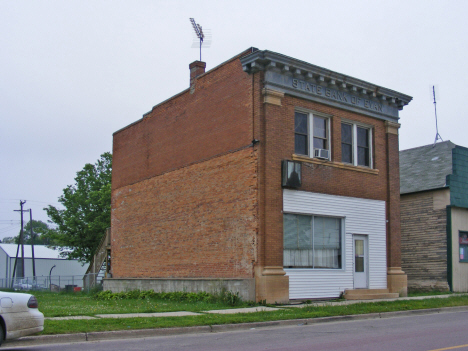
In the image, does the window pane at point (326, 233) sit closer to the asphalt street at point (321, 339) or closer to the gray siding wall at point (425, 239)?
the gray siding wall at point (425, 239)

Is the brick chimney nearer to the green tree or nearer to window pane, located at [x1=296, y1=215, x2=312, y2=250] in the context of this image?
window pane, located at [x1=296, y1=215, x2=312, y2=250]

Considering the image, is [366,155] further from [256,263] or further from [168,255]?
[168,255]

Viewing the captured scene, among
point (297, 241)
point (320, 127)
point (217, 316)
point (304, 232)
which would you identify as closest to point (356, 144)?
point (320, 127)

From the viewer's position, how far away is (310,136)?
20609 mm

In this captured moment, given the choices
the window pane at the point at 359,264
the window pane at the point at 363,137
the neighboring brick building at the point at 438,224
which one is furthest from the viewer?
the neighboring brick building at the point at 438,224

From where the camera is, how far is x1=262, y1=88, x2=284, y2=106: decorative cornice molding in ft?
63.2

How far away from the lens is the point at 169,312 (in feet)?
52.1

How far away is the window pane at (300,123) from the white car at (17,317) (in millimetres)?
12669

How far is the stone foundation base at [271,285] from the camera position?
59.9ft

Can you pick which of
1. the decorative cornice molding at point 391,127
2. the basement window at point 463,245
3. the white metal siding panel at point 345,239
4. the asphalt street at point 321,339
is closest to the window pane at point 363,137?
the decorative cornice molding at point 391,127

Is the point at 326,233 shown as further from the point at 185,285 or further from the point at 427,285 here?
the point at 427,285

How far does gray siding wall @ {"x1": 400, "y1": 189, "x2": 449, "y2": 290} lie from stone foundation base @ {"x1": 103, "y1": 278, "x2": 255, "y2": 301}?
34.2 feet

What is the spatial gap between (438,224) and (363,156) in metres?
5.43

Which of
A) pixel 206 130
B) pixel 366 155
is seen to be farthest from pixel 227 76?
pixel 366 155
